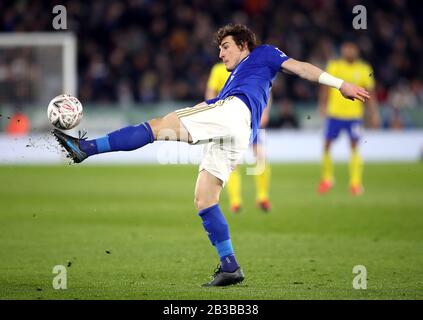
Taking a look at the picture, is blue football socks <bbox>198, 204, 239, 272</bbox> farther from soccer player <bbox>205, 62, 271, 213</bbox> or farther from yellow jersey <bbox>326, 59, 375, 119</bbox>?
yellow jersey <bbox>326, 59, 375, 119</bbox>

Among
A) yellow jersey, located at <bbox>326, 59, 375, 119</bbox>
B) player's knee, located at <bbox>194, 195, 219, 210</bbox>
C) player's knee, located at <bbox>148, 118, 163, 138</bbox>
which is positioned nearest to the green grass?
player's knee, located at <bbox>194, 195, 219, 210</bbox>

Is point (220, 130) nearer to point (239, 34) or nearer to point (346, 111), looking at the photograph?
point (239, 34)

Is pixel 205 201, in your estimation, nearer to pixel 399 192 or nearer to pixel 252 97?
pixel 252 97

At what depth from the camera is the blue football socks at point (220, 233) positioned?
7.11 meters

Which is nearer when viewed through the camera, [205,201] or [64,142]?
[64,142]

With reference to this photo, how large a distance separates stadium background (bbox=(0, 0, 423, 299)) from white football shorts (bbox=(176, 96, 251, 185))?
991 millimetres

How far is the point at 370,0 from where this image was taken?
24797 mm

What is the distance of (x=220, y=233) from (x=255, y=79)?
1232mm

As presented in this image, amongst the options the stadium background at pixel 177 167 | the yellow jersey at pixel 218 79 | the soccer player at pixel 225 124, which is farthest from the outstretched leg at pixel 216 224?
the yellow jersey at pixel 218 79

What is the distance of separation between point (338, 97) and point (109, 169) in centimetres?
622

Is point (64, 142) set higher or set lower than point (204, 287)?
higher

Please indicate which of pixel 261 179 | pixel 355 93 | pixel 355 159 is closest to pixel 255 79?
pixel 355 93

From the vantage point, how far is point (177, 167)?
71.2ft
